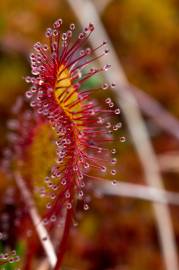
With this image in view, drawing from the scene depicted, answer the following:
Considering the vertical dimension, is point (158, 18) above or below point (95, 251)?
above

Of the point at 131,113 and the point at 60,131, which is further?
the point at 131,113

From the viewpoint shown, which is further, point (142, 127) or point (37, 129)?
point (142, 127)

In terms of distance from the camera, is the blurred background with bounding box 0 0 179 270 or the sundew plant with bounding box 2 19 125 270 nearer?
the sundew plant with bounding box 2 19 125 270

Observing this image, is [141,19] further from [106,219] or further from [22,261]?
[22,261]

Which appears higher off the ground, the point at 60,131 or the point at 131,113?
the point at 60,131

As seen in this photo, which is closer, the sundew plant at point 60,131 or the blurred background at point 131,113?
the sundew plant at point 60,131

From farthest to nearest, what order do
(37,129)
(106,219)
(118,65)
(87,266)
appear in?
1. (118,65)
2. (106,219)
3. (87,266)
4. (37,129)

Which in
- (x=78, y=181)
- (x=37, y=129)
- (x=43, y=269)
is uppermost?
(x=37, y=129)

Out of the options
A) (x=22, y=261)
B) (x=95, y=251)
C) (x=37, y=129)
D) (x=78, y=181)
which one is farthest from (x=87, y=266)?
(x=78, y=181)
